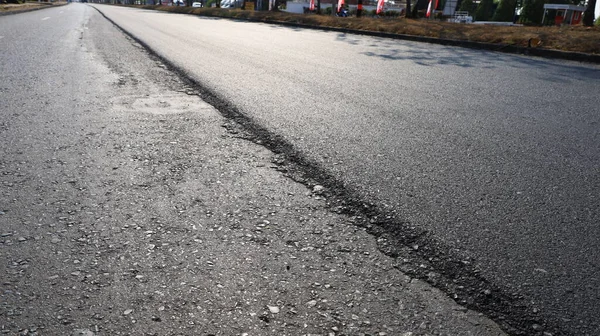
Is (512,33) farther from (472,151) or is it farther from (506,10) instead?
(506,10)

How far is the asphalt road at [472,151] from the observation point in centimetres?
194

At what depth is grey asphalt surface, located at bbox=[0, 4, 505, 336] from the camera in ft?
5.10

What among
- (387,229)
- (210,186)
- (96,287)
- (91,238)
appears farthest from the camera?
(210,186)

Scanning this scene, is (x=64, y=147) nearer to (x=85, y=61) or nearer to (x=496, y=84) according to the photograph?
(x=85, y=61)

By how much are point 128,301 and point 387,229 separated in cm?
124

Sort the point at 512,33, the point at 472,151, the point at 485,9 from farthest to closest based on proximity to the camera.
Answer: the point at 485,9, the point at 512,33, the point at 472,151

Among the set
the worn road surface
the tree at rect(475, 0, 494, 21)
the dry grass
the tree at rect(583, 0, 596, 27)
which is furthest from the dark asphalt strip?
the tree at rect(475, 0, 494, 21)

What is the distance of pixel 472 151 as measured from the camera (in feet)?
11.1

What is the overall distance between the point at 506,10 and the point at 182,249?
131 feet

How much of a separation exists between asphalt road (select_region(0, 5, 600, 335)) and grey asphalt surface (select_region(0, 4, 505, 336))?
39 cm

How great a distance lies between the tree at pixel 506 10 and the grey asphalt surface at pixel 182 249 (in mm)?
38145

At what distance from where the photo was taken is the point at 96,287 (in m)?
1.70

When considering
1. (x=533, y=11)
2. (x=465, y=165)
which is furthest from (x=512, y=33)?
(x=533, y=11)

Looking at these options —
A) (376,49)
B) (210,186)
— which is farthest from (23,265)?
(376,49)
